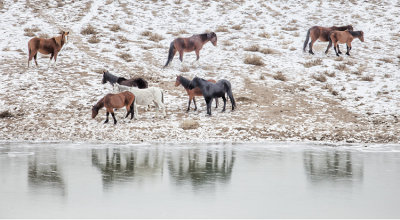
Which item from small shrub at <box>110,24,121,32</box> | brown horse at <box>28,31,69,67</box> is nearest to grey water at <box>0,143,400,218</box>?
brown horse at <box>28,31,69,67</box>

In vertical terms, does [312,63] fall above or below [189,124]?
above

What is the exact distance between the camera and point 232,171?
8.59 metres

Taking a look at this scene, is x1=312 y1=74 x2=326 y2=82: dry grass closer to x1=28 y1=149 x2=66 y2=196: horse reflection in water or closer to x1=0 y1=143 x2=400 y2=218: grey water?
x1=0 y1=143 x2=400 y2=218: grey water

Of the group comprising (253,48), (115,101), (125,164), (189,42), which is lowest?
(125,164)

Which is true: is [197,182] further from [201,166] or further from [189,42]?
[189,42]

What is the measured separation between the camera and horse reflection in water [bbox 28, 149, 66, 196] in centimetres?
706

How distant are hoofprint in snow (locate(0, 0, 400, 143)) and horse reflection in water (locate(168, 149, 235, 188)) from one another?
252 centimetres

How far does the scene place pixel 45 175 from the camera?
802 centimetres

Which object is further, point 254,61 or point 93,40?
point 93,40

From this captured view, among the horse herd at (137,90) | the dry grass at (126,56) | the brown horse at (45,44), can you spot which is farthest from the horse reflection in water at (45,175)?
the dry grass at (126,56)

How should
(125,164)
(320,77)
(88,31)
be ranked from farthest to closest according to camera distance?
(88,31) → (320,77) → (125,164)

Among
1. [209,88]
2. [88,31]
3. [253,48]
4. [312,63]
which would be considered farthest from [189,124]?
[88,31]

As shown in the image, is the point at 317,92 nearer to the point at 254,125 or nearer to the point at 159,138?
the point at 254,125

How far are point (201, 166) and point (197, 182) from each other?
151 centimetres
